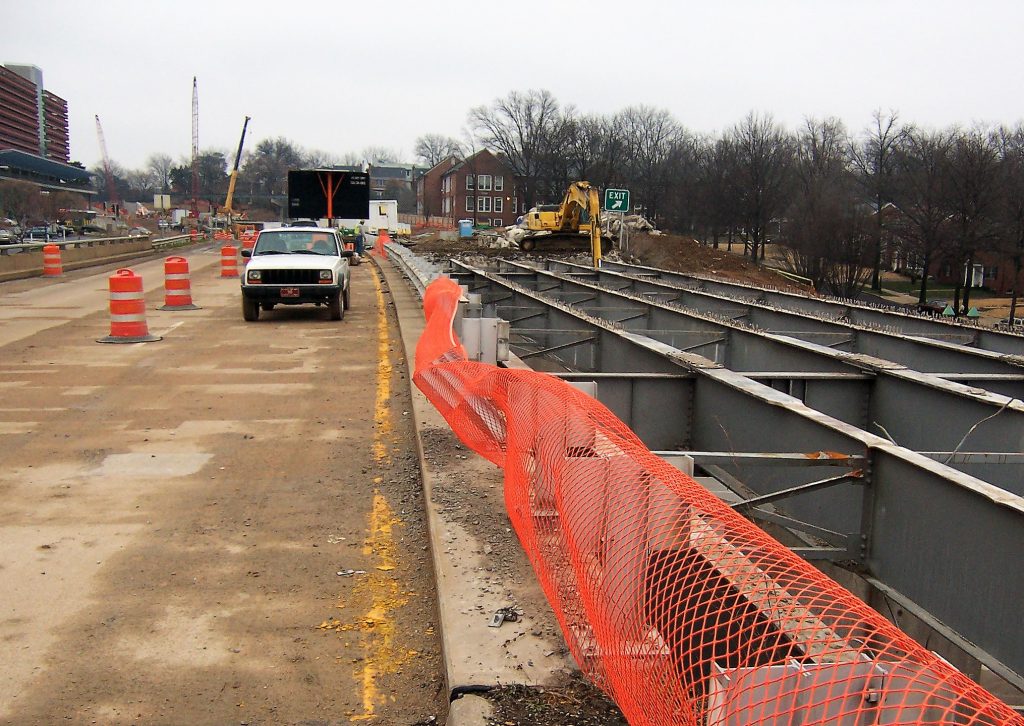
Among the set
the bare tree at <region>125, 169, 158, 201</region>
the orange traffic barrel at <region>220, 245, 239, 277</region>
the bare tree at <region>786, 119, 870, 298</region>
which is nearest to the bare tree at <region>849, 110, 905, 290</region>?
the bare tree at <region>786, 119, 870, 298</region>

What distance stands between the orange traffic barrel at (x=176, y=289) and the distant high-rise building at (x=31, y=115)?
84209 mm

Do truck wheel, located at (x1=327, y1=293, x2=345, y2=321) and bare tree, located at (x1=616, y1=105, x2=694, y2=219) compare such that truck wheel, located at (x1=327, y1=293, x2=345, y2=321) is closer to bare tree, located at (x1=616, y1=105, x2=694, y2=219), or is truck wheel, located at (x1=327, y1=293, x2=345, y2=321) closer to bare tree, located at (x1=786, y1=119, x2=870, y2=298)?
bare tree, located at (x1=786, y1=119, x2=870, y2=298)

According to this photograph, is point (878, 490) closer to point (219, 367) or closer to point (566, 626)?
point (566, 626)

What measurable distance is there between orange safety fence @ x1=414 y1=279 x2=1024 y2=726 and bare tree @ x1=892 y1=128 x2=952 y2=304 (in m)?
57.1

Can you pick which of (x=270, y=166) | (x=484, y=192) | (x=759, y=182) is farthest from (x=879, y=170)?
(x=270, y=166)

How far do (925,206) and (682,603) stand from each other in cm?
6503

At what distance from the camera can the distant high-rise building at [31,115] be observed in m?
97.5

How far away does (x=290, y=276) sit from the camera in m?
18.3

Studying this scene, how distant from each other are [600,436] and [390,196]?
539 feet

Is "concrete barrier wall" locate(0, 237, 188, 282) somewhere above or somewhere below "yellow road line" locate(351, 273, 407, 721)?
above

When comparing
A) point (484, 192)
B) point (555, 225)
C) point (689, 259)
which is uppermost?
point (484, 192)

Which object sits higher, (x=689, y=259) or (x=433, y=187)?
(x=433, y=187)

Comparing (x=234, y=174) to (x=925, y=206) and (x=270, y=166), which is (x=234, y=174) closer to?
(x=270, y=166)

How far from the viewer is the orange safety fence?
2.24 metres
